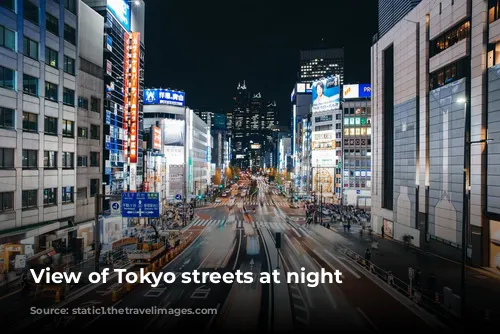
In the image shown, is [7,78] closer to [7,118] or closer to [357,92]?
[7,118]

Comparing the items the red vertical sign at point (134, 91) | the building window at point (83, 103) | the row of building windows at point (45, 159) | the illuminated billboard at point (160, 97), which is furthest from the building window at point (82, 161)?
the illuminated billboard at point (160, 97)

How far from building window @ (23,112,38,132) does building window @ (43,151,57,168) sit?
2.33 metres

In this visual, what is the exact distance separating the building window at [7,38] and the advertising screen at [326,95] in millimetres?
87730

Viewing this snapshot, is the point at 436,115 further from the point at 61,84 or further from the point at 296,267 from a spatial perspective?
the point at 61,84

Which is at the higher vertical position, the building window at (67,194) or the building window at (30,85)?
the building window at (30,85)

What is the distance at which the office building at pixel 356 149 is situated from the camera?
321 feet

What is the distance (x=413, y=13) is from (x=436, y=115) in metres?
13.2

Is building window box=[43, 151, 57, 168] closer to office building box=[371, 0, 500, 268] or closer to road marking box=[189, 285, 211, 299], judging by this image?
road marking box=[189, 285, 211, 299]

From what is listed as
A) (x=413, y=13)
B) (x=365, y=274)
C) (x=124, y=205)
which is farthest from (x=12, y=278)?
(x=413, y=13)

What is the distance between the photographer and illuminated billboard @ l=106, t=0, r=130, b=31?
4601cm

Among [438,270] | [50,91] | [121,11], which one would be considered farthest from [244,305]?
[121,11]

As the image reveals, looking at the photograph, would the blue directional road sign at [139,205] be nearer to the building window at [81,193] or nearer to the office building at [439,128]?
the building window at [81,193]

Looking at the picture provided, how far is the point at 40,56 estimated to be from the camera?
30.7 meters

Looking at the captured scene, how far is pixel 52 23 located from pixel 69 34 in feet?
8.35
